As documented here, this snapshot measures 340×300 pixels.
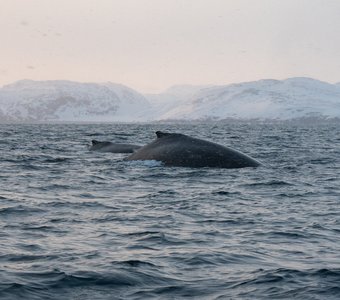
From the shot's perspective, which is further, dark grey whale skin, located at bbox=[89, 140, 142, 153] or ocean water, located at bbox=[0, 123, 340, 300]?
dark grey whale skin, located at bbox=[89, 140, 142, 153]

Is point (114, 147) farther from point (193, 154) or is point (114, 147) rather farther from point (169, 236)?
point (169, 236)

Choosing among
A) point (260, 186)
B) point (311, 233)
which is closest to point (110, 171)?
point (260, 186)

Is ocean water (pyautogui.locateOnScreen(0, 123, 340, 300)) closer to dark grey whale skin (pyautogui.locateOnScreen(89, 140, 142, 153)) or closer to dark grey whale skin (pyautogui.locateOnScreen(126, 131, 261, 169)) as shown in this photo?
dark grey whale skin (pyautogui.locateOnScreen(126, 131, 261, 169))

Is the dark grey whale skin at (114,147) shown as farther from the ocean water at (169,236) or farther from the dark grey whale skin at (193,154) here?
the ocean water at (169,236)

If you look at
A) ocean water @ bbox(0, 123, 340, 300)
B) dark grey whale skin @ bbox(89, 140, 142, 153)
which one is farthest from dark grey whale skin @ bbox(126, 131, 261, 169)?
dark grey whale skin @ bbox(89, 140, 142, 153)

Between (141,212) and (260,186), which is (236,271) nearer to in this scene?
(141,212)

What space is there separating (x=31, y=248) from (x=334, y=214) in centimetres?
698

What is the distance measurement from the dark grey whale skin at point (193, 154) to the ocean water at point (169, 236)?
0.94 m

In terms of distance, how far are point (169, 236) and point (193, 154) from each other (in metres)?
11.1

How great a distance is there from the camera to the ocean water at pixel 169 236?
8766 mm

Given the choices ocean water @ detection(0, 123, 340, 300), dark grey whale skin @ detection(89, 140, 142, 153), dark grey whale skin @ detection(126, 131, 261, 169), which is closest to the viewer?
ocean water @ detection(0, 123, 340, 300)

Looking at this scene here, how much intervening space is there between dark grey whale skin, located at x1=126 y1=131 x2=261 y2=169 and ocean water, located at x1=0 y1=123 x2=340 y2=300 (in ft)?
3.09

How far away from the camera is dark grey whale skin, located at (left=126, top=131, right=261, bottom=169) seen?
2259cm

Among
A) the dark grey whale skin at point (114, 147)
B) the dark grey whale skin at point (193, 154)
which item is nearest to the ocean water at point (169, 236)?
the dark grey whale skin at point (193, 154)
